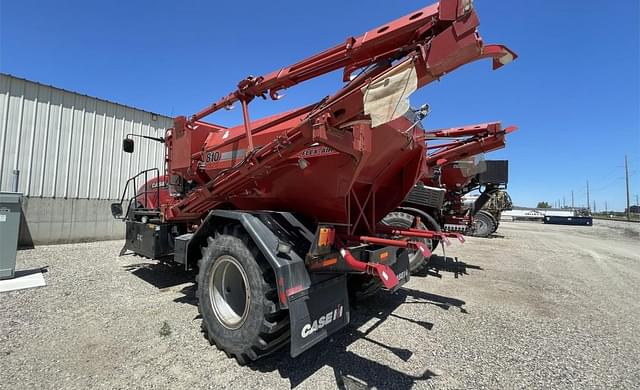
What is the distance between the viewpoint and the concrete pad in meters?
5.21

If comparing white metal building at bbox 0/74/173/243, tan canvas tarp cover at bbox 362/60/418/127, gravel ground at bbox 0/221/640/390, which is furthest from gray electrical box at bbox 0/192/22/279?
tan canvas tarp cover at bbox 362/60/418/127

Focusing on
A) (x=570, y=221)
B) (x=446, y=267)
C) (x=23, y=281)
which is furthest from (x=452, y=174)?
(x=570, y=221)

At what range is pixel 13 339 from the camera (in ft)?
11.2

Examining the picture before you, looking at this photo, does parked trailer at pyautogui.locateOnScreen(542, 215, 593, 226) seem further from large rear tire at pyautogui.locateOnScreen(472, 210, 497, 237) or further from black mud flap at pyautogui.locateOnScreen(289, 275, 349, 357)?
black mud flap at pyautogui.locateOnScreen(289, 275, 349, 357)

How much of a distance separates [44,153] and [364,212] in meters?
10.5

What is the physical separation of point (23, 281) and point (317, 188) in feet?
19.6

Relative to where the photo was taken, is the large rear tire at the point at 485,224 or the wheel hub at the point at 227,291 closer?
the wheel hub at the point at 227,291

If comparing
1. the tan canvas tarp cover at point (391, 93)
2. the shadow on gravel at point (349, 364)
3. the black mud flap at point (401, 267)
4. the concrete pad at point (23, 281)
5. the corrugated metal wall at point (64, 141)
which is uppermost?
the corrugated metal wall at point (64, 141)

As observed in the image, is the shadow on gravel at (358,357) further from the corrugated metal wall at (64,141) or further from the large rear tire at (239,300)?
the corrugated metal wall at (64,141)

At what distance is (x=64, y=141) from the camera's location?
32.4 feet

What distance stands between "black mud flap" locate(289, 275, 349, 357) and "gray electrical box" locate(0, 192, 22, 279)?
6229 millimetres

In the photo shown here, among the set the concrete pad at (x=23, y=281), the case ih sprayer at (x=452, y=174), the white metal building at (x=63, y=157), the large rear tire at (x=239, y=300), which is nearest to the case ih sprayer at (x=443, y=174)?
the case ih sprayer at (x=452, y=174)

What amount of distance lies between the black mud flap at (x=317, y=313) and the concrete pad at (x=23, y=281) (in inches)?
210

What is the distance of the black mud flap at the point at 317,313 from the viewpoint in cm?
275
